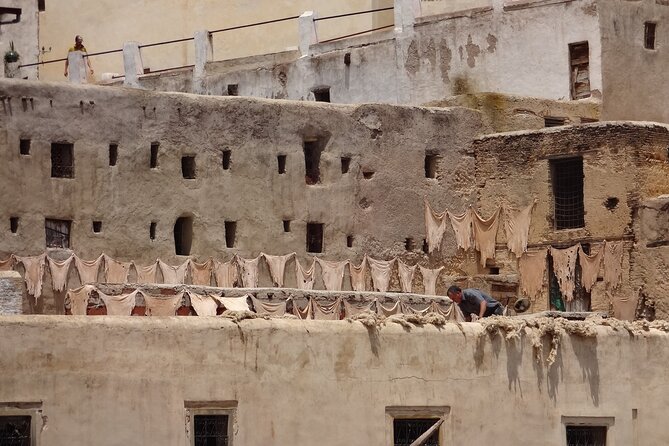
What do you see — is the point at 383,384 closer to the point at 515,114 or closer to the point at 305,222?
the point at 305,222

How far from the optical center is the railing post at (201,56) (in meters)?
44.3

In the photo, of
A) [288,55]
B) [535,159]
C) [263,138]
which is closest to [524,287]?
[535,159]

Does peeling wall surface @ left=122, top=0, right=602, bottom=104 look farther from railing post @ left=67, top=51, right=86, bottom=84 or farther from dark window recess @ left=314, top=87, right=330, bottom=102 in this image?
railing post @ left=67, top=51, right=86, bottom=84

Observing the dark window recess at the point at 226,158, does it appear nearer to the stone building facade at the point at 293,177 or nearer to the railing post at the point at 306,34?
the stone building facade at the point at 293,177

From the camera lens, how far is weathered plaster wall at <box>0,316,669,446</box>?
902 inches

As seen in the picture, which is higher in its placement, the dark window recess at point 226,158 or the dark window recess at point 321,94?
the dark window recess at point 321,94

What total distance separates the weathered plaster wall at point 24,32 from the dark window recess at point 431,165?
13.2 meters

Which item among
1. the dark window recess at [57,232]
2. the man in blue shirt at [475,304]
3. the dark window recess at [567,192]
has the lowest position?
the man in blue shirt at [475,304]

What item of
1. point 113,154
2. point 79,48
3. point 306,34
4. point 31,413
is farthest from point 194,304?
point 79,48

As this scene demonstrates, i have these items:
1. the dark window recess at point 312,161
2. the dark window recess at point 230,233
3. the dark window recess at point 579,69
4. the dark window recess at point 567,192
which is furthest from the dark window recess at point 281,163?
the dark window recess at point 579,69

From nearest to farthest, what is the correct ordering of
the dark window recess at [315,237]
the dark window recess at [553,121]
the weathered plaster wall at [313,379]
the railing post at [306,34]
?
the weathered plaster wall at [313,379], the dark window recess at [315,237], the dark window recess at [553,121], the railing post at [306,34]

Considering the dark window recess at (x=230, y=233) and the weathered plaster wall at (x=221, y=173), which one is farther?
the dark window recess at (x=230, y=233)

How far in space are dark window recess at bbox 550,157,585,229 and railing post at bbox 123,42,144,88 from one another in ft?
38.8

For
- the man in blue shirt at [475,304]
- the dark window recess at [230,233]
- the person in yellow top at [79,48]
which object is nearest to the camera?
the man in blue shirt at [475,304]
